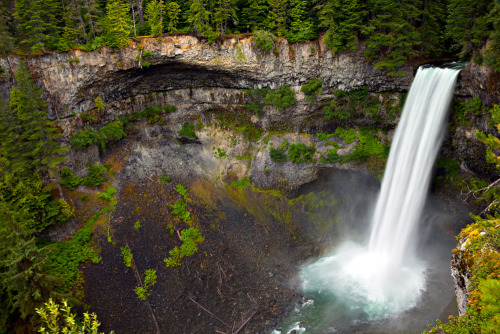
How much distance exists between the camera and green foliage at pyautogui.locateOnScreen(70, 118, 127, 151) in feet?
89.2

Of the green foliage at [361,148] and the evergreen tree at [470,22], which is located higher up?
the evergreen tree at [470,22]

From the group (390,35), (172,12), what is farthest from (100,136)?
(390,35)

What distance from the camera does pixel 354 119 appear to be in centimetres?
2909

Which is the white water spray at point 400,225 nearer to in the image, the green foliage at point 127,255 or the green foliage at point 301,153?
the green foliage at point 301,153

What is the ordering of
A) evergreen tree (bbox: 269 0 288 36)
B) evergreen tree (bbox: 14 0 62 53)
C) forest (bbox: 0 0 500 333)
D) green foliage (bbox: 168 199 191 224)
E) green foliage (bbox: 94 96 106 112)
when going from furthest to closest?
green foliage (bbox: 94 96 106 112), green foliage (bbox: 168 199 191 224), evergreen tree (bbox: 269 0 288 36), evergreen tree (bbox: 14 0 62 53), forest (bbox: 0 0 500 333)

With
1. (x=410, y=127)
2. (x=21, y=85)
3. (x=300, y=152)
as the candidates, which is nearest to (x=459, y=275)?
(x=410, y=127)

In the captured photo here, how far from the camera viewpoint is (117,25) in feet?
87.3

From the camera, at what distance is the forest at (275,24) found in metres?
23.4

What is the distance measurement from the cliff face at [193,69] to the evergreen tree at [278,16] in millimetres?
957

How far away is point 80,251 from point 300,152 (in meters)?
20.4

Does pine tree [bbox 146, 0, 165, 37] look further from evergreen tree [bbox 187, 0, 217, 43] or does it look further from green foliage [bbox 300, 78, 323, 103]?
green foliage [bbox 300, 78, 323, 103]

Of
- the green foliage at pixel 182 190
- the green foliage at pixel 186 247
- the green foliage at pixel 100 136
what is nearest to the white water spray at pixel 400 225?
the green foliage at pixel 186 247

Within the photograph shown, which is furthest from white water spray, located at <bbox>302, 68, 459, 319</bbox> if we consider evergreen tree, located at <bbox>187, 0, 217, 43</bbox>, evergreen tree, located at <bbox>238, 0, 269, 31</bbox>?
evergreen tree, located at <bbox>187, 0, 217, 43</bbox>

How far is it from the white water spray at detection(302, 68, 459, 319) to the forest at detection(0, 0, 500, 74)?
3.52 metres
